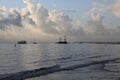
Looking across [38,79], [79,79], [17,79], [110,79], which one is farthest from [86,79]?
[17,79]

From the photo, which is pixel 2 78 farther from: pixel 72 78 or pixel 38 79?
pixel 72 78

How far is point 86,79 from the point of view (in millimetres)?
26062

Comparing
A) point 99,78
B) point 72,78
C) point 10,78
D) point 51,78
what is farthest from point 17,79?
point 99,78

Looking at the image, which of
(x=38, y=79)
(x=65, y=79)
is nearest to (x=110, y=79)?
(x=65, y=79)

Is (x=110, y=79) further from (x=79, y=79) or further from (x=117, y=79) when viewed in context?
(x=79, y=79)

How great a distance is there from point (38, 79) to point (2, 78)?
390 cm

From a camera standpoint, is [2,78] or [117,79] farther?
[2,78]

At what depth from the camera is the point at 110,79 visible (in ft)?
86.1

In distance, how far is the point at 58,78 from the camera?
27016 mm

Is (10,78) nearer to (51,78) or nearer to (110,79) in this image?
(51,78)

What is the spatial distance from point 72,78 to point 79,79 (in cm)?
84

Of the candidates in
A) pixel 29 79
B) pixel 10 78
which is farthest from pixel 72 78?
A: pixel 10 78

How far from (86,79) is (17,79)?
6908 millimetres

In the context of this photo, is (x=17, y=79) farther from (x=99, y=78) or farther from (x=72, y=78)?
(x=99, y=78)
